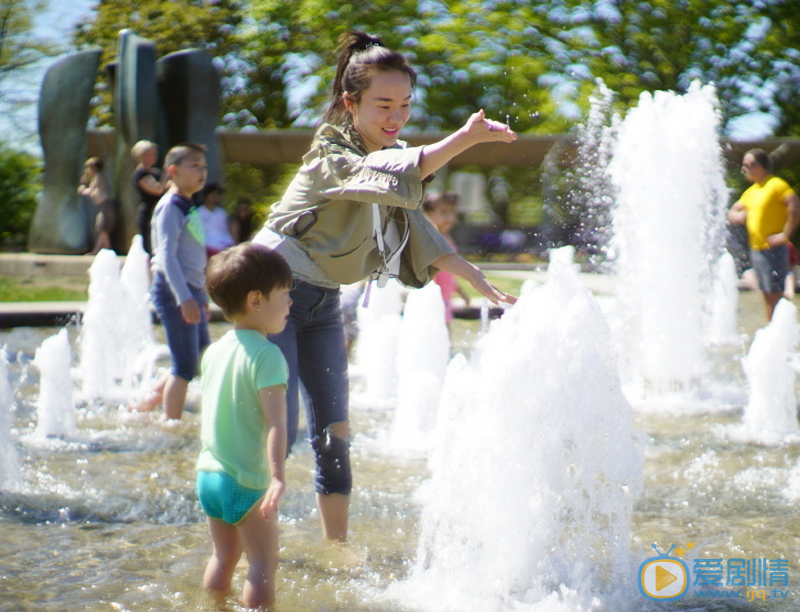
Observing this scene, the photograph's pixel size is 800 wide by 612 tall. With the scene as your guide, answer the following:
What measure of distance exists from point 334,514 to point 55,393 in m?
2.59

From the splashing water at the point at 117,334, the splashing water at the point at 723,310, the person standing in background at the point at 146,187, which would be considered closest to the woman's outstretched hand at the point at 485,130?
the splashing water at the point at 117,334

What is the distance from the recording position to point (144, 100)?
55.5 ft

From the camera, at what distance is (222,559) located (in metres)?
2.74

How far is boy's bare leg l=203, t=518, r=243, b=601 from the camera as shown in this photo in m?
2.70

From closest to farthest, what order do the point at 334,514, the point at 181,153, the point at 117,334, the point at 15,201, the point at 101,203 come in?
the point at 334,514 → the point at 181,153 → the point at 117,334 → the point at 101,203 → the point at 15,201

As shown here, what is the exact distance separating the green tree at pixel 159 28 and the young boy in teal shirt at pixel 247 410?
1066 inches

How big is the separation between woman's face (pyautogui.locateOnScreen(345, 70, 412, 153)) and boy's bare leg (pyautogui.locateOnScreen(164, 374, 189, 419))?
9.29 ft

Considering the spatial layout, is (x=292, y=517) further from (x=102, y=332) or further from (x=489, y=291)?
(x=102, y=332)

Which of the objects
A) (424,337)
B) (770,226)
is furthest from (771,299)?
(424,337)

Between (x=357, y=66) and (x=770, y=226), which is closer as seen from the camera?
(x=357, y=66)

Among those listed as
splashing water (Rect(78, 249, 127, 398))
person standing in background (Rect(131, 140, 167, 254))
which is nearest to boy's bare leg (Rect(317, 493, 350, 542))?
splashing water (Rect(78, 249, 127, 398))

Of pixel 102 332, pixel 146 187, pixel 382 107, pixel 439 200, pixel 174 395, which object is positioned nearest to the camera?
pixel 382 107

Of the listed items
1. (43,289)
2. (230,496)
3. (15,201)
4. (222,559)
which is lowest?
(15,201)

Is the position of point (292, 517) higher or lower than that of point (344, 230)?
lower
